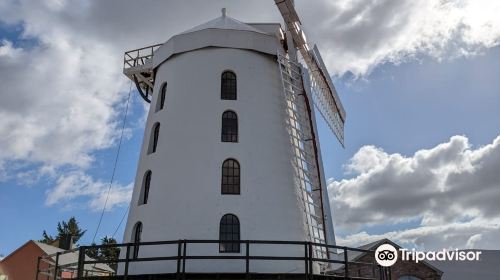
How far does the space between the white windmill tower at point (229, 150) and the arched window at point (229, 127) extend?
0.13ft

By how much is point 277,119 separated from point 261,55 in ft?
9.83

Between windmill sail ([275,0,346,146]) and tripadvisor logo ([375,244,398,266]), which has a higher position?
windmill sail ([275,0,346,146])

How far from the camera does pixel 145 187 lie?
19.0 meters

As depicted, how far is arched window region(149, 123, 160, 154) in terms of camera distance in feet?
64.3

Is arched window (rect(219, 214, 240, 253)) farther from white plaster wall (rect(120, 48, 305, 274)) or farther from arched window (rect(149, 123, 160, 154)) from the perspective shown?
arched window (rect(149, 123, 160, 154))

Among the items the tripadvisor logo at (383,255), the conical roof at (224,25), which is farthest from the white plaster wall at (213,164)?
the tripadvisor logo at (383,255)

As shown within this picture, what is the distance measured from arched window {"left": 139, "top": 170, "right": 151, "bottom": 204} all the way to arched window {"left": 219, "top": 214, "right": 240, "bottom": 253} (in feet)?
11.7

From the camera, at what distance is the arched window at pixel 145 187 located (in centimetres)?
1875

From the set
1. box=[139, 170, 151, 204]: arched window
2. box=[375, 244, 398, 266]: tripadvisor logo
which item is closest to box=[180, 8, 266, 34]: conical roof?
box=[139, 170, 151, 204]: arched window

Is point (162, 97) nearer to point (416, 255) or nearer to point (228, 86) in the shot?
point (228, 86)

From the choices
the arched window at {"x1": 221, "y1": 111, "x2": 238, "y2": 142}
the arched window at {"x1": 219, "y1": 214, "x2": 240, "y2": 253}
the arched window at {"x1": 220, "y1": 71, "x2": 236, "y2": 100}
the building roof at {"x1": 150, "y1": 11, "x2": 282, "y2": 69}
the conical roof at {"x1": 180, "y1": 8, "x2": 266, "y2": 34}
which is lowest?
the arched window at {"x1": 219, "y1": 214, "x2": 240, "y2": 253}

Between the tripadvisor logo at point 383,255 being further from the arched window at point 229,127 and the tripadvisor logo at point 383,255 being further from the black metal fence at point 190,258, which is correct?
the arched window at point 229,127

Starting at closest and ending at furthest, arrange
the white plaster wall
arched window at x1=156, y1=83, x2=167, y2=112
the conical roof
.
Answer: the white plaster wall < arched window at x1=156, y1=83, x2=167, y2=112 < the conical roof

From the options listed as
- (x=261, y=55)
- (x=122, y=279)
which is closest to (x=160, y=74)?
(x=261, y=55)
